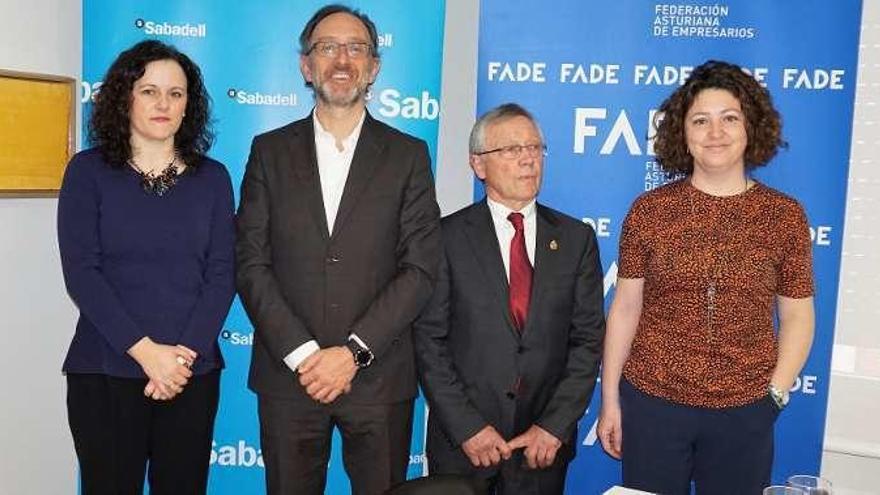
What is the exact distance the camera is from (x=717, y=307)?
2.22 metres

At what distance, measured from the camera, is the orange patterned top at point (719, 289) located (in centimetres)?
222

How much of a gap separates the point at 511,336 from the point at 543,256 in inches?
10.8

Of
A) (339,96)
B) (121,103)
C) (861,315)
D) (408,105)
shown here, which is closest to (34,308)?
(121,103)

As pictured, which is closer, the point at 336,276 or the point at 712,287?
the point at 712,287

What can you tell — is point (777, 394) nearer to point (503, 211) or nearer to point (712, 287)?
point (712, 287)

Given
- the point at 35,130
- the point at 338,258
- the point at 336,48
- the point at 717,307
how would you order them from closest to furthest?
the point at 717,307
the point at 338,258
the point at 336,48
the point at 35,130

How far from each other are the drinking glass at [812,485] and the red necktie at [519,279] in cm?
105

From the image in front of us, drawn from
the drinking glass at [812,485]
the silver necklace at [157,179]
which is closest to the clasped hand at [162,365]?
the silver necklace at [157,179]

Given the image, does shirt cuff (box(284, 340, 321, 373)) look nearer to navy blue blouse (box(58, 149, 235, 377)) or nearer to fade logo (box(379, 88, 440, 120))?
navy blue blouse (box(58, 149, 235, 377))

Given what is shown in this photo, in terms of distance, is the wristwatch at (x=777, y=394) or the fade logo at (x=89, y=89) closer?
the wristwatch at (x=777, y=394)

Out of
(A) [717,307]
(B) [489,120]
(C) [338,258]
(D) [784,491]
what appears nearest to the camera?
(D) [784,491]

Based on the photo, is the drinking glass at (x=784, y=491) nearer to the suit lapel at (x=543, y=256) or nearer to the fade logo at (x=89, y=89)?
the suit lapel at (x=543, y=256)

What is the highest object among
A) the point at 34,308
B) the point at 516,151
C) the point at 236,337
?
the point at 516,151

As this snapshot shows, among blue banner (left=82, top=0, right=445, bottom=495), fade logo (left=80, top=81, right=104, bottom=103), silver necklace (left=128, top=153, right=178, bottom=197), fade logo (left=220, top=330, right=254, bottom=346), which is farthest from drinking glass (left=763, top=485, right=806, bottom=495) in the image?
fade logo (left=80, top=81, right=104, bottom=103)
